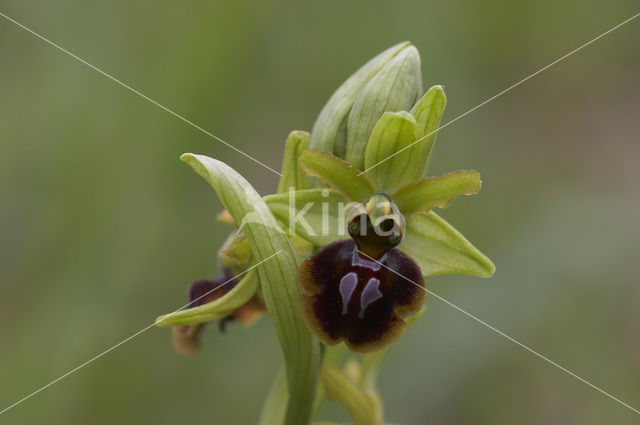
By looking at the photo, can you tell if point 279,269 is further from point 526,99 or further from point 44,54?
point 526,99

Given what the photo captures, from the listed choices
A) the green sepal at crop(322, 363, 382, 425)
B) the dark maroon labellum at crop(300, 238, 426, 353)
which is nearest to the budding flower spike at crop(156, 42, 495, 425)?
the dark maroon labellum at crop(300, 238, 426, 353)

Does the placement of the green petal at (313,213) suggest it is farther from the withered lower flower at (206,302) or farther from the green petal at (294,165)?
the withered lower flower at (206,302)

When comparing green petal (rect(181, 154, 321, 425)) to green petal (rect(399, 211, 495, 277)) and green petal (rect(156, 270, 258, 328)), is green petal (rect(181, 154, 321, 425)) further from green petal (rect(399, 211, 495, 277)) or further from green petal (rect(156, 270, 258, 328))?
green petal (rect(399, 211, 495, 277))

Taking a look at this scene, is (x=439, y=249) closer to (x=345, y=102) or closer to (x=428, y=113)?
(x=428, y=113)

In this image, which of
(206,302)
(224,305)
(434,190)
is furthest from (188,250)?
(434,190)

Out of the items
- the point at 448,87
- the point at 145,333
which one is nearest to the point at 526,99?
the point at 448,87

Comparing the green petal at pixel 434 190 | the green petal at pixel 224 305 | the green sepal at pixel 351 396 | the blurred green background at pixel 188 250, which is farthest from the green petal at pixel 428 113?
the blurred green background at pixel 188 250
